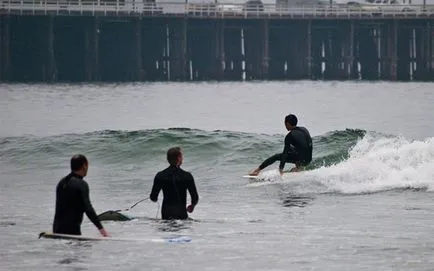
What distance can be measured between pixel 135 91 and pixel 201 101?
11186 mm

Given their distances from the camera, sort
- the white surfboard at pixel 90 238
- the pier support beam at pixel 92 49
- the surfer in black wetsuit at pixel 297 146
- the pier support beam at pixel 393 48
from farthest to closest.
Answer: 1. the pier support beam at pixel 393 48
2. the pier support beam at pixel 92 49
3. the surfer in black wetsuit at pixel 297 146
4. the white surfboard at pixel 90 238

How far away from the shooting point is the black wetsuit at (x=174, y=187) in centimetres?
1828

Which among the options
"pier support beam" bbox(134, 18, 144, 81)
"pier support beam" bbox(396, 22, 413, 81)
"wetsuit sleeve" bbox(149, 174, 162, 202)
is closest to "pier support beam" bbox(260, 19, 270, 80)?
"pier support beam" bbox(134, 18, 144, 81)

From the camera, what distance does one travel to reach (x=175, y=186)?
18453 millimetres

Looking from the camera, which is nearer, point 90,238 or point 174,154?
point 90,238

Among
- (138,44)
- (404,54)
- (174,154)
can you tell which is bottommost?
(404,54)

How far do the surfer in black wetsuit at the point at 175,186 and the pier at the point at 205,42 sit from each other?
3298 inches

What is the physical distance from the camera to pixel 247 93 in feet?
320

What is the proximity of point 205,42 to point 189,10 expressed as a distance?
5405 mm

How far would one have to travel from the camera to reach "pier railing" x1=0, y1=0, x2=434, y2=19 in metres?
104

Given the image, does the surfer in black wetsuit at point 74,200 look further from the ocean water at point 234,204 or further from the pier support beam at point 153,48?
the pier support beam at point 153,48

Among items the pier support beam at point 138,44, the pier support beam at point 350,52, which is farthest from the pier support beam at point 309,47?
the pier support beam at point 138,44

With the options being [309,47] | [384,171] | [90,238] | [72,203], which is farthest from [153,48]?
[72,203]

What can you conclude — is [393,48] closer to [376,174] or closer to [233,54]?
[233,54]
